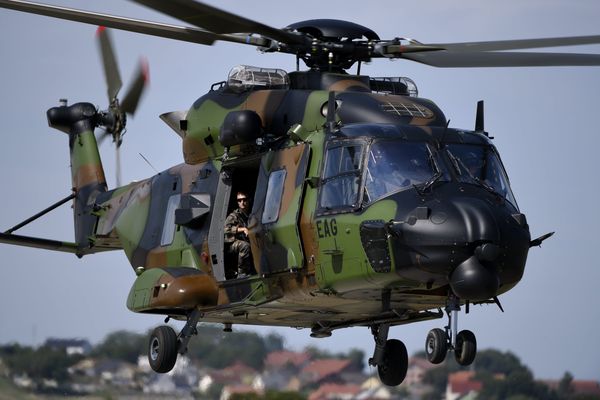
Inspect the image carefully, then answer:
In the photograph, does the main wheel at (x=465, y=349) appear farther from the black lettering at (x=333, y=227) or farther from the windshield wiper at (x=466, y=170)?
the black lettering at (x=333, y=227)

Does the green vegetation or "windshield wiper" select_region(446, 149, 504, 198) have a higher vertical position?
"windshield wiper" select_region(446, 149, 504, 198)

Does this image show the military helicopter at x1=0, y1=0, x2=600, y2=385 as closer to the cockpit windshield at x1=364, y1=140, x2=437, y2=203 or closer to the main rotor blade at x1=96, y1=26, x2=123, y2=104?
the cockpit windshield at x1=364, y1=140, x2=437, y2=203

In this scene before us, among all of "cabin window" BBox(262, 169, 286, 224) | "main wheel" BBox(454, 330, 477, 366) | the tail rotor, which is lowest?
"main wheel" BBox(454, 330, 477, 366)

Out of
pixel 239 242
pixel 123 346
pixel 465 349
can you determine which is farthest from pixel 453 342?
pixel 123 346

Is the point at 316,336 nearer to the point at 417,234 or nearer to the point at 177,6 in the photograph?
the point at 417,234

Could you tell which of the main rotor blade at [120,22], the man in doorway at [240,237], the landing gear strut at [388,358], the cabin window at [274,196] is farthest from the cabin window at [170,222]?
the landing gear strut at [388,358]

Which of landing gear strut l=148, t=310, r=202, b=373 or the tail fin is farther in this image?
the tail fin

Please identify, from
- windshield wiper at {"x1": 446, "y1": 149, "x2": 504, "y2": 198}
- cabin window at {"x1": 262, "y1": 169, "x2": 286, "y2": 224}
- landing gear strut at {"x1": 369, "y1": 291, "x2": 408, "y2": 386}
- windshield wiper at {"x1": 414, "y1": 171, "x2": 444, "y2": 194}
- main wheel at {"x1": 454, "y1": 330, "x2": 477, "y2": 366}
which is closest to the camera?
windshield wiper at {"x1": 414, "y1": 171, "x2": 444, "y2": 194}

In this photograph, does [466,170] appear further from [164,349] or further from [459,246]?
[164,349]

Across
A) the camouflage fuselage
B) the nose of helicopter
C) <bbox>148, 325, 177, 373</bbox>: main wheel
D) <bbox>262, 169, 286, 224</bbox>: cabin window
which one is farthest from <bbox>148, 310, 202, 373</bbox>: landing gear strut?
the nose of helicopter

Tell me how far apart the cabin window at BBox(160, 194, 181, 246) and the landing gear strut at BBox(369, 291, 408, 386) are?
241 centimetres

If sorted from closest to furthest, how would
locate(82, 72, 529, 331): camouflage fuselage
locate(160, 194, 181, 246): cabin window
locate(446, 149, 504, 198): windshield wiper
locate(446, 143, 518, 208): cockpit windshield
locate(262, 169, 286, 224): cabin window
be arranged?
locate(82, 72, 529, 331): camouflage fuselage
locate(446, 149, 504, 198): windshield wiper
locate(446, 143, 518, 208): cockpit windshield
locate(262, 169, 286, 224): cabin window
locate(160, 194, 181, 246): cabin window

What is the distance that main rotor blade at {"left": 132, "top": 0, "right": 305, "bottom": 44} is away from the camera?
12211mm

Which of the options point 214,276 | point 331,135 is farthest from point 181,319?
point 331,135
